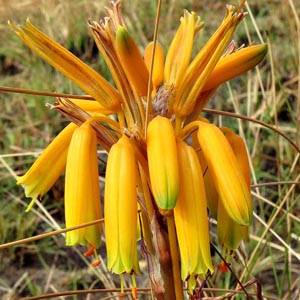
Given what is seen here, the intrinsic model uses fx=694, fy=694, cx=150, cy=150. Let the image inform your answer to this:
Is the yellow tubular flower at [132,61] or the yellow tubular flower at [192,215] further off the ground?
the yellow tubular flower at [132,61]

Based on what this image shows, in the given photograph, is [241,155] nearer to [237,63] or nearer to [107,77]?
[237,63]

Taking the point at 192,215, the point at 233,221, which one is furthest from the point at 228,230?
the point at 192,215

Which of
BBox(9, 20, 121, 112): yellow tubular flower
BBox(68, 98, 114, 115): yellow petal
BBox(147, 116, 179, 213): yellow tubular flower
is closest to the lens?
BBox(147, 116, 179, 213): yellow tubular flower

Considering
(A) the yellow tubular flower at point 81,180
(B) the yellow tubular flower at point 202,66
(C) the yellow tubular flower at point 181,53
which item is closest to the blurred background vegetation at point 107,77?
(C) the yellow tubular flower at point 181,53

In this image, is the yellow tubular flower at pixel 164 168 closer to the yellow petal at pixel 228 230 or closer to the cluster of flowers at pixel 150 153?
the cluster of flowers at pixel 150 153

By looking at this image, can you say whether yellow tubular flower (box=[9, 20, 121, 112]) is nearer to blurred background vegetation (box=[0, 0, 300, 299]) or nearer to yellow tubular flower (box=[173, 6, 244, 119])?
yellow tubular flower (box=[173, 6, 244, 119])

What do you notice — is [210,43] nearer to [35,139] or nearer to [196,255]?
[196,255]

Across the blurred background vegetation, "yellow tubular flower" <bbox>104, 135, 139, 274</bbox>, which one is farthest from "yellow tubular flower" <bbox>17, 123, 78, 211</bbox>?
the blurred background vegetation
